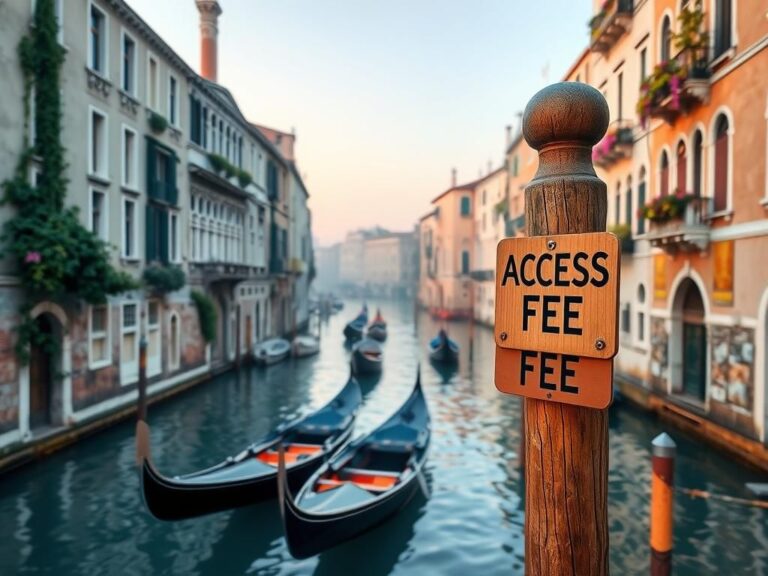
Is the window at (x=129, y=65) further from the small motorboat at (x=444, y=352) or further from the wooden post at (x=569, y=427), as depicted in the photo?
the small motorboat at (x=444, y=352)

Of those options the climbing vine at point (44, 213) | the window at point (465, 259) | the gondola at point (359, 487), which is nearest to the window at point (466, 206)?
the window at point (465, 259)

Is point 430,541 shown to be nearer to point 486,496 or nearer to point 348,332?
point 486,496

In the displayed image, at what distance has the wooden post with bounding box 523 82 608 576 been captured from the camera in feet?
4.16

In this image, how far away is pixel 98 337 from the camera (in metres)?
10.4

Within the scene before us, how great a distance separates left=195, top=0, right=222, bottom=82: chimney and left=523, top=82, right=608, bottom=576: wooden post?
21.4 metres

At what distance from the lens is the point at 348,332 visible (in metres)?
26.3

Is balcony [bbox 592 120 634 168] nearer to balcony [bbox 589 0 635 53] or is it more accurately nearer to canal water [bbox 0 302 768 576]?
balcony [bbox 589 0 635 53]

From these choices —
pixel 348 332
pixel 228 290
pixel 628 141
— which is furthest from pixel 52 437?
pixel 348 332

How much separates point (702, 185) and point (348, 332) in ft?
61.1

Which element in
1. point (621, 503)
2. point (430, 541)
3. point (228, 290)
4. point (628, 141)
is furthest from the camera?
point (228, 290)

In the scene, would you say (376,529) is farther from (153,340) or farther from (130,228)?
(130,228)

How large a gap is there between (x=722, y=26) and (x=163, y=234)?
37.6ft

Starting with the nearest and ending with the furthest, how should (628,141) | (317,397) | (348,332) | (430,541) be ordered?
1. (430,541)
2. (628,141)
3. (317,397)
4. (348,332)

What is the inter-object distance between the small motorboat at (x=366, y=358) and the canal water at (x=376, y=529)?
5.98 metres
